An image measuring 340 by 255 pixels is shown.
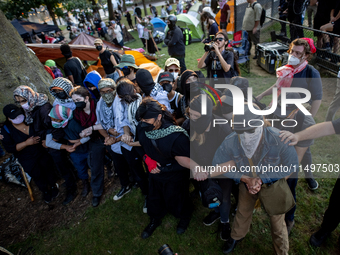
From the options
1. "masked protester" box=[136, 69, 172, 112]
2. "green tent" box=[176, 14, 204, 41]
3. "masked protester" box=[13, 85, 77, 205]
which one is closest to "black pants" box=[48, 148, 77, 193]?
"masked protester" box=[13, 85, 77, 205]

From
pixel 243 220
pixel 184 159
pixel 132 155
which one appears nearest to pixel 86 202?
pixel 132 155

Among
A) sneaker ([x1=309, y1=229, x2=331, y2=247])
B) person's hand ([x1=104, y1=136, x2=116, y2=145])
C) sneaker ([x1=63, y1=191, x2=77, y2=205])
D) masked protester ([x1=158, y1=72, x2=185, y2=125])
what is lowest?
sneaker ([x1=63, y1=191, x2=77, y2=205])

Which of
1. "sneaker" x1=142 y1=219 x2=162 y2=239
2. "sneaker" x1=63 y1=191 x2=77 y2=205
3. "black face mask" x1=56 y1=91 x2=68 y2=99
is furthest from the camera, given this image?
"sneaker" x1=63 y1=191 x2=77 y2=205

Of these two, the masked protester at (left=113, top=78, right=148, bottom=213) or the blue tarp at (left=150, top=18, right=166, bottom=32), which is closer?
the masked protester at (left=113, top=78, right=148, bottom=213)

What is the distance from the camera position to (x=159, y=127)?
2270mm

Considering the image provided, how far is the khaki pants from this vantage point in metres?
2.21

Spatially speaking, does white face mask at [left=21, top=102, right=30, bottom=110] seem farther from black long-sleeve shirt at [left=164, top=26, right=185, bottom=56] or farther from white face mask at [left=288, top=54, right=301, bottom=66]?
white face mask at [left=288, top=54, right=301, bottom=66]

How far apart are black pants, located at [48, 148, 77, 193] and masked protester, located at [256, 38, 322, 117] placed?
382cm

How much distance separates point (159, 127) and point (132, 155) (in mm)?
1194

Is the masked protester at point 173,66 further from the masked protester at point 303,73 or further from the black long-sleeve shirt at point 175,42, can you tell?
the black long-sleeve shirt at point 175,42

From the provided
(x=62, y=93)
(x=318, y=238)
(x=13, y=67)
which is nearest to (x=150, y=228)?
(x=318, y=238)

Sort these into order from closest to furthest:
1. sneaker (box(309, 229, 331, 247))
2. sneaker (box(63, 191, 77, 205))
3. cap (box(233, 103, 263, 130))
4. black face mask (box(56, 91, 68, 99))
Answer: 1. cap (box(233, 103, 263, 130))
2. sneaker (box(309, 229, 331, 247))
3. black face mask (box(56, 91, 68, 99))
4. sneaker (box(63, 191, 77, 205))

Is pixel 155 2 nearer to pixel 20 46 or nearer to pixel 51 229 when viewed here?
pixel 20 46

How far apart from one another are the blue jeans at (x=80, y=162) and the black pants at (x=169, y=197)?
5.50 ft
